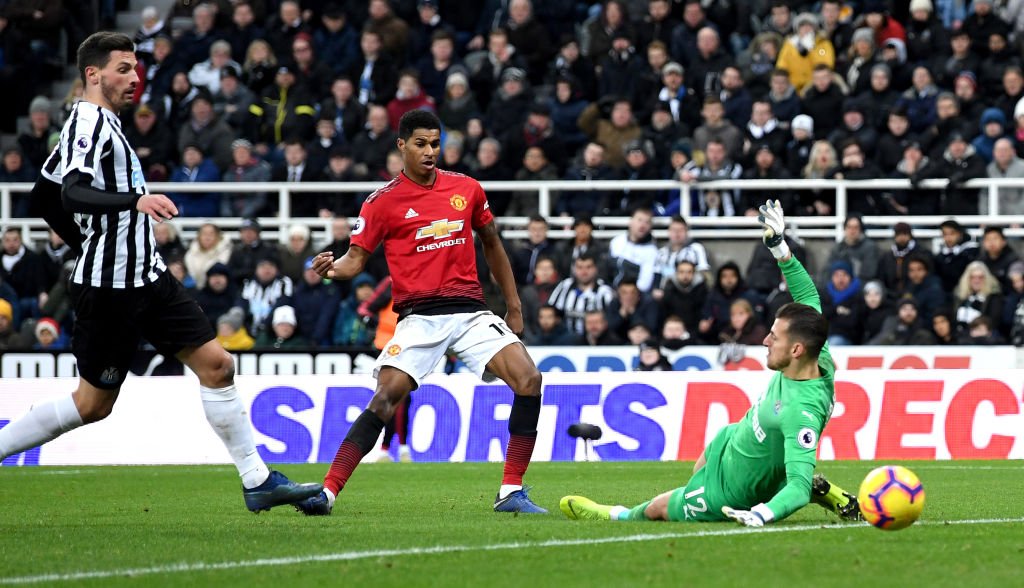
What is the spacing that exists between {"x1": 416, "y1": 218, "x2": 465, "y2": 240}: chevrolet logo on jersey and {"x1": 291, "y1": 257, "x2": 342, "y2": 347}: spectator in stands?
33.5ft

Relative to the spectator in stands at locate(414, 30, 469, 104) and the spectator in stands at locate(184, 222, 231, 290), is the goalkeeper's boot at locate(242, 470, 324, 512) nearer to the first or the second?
the spectator in stands at locate(184, 222, 231, 290)

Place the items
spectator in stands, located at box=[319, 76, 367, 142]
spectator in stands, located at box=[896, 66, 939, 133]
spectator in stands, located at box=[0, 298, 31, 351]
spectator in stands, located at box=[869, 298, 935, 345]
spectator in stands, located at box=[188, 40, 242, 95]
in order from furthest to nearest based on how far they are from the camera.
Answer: spectator in stands, located at box=[188, 40, 242, 95], spectator in stands, located at box=[319, 76, 367, 142], spectator in stands, located at box=[896, 66, 939, 133], spectator in stands, located at box=[0, 298, 31, 351], spectator in stands, located at box=[869, 298, 935, 345]

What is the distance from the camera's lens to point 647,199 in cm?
2061

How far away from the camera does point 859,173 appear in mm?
19984

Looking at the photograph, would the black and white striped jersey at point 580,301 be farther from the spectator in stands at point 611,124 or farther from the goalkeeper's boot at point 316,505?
the goalkeeper's boot at point 316,505

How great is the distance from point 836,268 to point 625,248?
2585 mm

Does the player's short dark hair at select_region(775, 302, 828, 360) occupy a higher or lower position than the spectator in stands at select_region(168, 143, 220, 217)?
lower

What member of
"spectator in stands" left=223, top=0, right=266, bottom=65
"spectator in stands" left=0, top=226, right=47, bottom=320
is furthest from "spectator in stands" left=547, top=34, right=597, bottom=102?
"spectator in stands" left=0, top=226, right=47, bottom=320

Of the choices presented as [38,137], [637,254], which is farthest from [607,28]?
[38,137]

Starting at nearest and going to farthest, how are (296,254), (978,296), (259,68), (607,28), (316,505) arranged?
1. (316,505)
2. (978,296)
3. (296,254)
4. (607,28)
5. (259,68)

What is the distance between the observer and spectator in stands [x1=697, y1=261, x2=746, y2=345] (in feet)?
61.4

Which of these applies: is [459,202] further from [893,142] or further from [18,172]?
[18,172]

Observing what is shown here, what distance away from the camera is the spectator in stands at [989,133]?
65.0 feet

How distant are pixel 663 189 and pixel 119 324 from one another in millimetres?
13555
